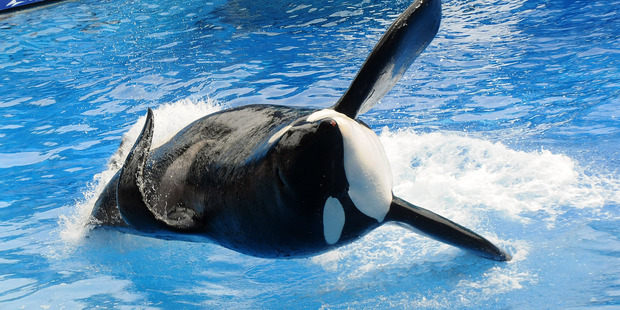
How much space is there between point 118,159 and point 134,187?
2707 mm

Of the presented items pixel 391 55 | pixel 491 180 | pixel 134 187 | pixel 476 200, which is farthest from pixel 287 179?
pixel 491 180

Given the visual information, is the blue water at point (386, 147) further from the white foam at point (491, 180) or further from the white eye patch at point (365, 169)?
the white eye patch at point (365, 169)

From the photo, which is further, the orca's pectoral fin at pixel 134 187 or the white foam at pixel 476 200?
the white foam at pixel 476 200

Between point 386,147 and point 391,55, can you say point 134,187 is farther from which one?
point 386,147

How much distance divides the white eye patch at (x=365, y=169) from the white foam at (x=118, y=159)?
1.72 meters

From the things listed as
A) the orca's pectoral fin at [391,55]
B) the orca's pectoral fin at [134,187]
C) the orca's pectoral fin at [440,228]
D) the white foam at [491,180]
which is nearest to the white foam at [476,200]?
the white foam at [491,180]

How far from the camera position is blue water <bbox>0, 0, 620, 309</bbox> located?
369 centimetres

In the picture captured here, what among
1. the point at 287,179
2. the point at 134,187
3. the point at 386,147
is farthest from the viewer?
the point at 386,147

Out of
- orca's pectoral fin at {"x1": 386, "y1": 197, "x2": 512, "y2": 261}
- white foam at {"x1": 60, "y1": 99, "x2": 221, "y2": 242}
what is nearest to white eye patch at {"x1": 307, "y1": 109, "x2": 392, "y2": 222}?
orca's pectoral fin at {"x1": 386, "y1": 197, "x2": 512, "y2": 261}

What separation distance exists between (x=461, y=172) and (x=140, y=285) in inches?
101

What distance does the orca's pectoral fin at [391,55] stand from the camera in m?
3.04

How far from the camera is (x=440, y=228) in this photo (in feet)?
10.6

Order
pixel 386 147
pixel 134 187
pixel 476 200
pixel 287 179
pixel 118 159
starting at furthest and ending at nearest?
pixel 386 147 → pixel 118 159 → pixel 476 200 → pixel 134 187 → pixel 287 179

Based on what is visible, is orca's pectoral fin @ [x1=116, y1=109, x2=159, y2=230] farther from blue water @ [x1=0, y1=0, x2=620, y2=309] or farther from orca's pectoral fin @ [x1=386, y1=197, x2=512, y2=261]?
orca's pectoral fin @ [x1=386, y1=197, x2=512, y2=261]
